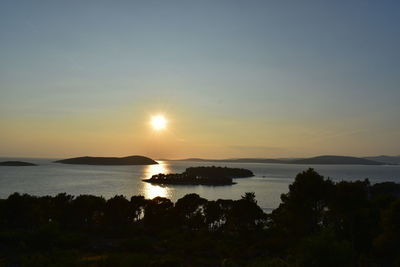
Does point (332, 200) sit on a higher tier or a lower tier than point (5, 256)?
higher

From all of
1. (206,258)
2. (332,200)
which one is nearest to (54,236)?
(206,258)

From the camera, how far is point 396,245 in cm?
2830

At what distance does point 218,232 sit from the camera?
4772 centimetres

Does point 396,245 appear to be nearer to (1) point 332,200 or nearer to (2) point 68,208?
(1) point 332,200

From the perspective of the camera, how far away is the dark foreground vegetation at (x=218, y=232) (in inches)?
1024

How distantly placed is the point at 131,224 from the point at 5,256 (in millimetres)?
28320

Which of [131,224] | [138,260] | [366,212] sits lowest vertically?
[131,224]

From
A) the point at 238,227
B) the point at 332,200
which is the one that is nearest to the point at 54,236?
the point at 238,227

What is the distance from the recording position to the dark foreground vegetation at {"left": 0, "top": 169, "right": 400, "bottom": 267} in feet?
85.4

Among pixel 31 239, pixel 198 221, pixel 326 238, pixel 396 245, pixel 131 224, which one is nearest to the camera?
pixel 326 238

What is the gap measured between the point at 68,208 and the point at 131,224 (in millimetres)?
10994

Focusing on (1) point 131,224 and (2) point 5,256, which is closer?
(2) point 5,256

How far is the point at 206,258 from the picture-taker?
112 feet

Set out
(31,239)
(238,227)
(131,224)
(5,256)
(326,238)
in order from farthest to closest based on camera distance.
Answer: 1. (131,224)
2. (238,227)
3. (31,239)
4. (5,256)
5. (326,238)
